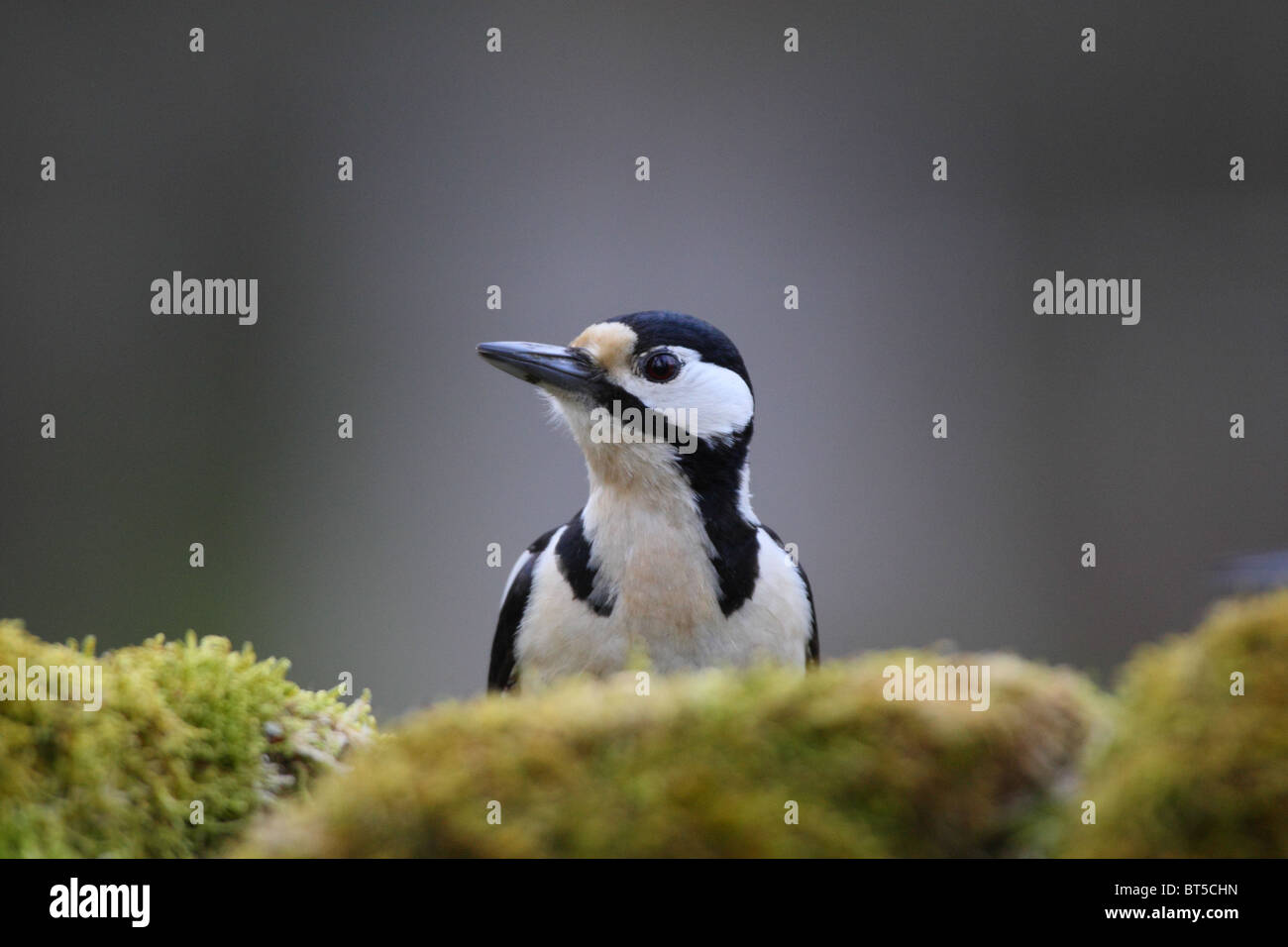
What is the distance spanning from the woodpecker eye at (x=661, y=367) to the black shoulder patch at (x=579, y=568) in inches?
12.9

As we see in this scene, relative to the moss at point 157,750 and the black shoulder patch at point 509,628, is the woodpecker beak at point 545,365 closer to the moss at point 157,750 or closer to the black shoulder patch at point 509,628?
the black shoulder patch at point 509,628

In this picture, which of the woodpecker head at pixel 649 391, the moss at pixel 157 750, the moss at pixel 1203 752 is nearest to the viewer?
the moss at pixel 1203 752

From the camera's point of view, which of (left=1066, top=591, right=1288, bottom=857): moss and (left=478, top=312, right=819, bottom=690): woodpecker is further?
(left=478, top=312, right=819, bottom=690): woodpecker

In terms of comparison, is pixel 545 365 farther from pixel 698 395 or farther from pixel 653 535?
pixel 653 535

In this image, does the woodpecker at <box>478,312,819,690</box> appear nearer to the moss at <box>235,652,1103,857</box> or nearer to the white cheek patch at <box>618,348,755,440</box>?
the white cheek patch at <box>618,348,755,440</box>

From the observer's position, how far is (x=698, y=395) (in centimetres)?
241

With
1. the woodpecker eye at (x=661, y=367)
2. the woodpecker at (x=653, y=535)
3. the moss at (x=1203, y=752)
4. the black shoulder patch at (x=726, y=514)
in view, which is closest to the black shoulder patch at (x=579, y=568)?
the woodpecker at (x=653, y=535)

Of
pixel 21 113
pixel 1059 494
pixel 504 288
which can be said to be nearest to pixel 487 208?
pixel 504 288

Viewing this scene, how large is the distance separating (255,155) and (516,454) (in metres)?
2.46

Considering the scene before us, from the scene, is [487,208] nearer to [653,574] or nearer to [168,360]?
[168,360]

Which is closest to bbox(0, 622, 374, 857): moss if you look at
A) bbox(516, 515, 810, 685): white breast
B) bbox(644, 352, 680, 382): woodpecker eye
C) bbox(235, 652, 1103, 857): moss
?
Result: bbox(235, 652, 1103, 857): moss

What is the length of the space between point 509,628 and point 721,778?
1378mm

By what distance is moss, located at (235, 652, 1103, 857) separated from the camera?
102 centimetres

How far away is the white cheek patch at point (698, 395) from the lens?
2379mm
